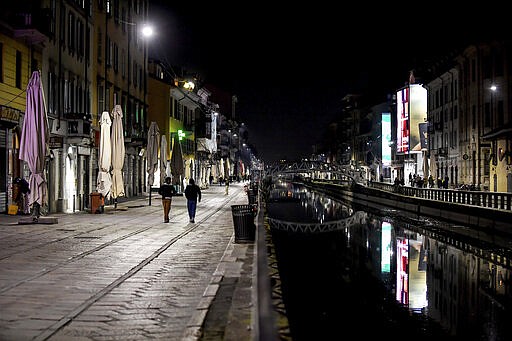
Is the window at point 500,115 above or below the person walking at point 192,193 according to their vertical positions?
above

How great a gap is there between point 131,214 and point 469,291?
18.5 m

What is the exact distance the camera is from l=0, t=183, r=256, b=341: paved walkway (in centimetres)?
910

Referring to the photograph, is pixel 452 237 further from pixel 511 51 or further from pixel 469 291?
pixel 511 51

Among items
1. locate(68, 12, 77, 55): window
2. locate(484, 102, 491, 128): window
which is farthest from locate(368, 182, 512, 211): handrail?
locate(68, 12, 77, 55): window

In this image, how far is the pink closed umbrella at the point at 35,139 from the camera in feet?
77.2

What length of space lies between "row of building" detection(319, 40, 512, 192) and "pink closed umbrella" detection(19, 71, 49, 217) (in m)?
35.1

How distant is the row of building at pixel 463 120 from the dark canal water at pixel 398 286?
20.0m

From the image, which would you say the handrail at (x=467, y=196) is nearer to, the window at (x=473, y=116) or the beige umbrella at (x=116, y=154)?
the window at (x=473, y=116)

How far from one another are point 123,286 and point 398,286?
1081 centimetres

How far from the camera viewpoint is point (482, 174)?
2557 inches

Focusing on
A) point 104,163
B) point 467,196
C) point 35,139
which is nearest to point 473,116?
point 467,196

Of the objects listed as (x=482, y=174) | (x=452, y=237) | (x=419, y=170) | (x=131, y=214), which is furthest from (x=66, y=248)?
(x=419, y=170)

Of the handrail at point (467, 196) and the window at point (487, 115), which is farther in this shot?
the window at point (487, 115)

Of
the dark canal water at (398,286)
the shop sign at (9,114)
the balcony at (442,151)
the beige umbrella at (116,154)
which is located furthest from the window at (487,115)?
the shop sign at (9,114)
